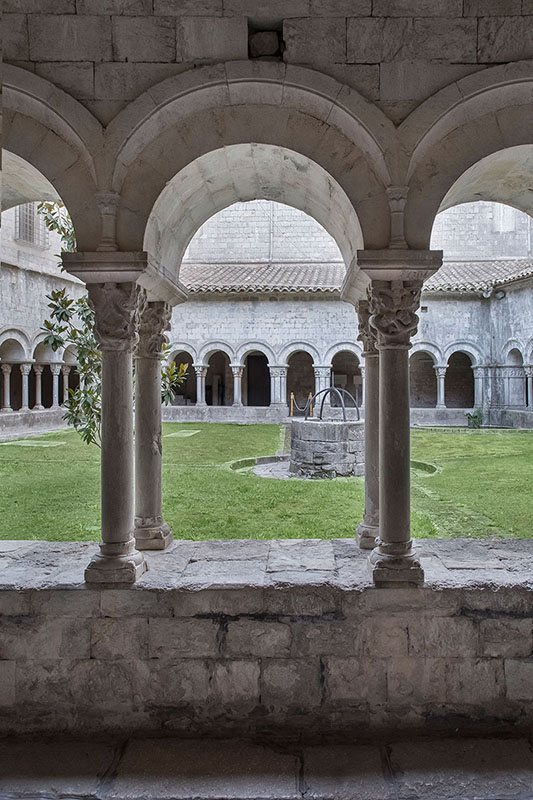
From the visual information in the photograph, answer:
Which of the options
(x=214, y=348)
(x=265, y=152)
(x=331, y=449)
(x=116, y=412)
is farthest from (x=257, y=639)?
(x=214, y=348)

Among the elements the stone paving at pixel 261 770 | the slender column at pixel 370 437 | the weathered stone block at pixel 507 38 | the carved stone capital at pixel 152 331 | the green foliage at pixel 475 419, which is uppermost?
the weathered stone block at pixel 507 38

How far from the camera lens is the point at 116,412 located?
134 inches

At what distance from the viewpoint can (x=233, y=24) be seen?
3.29 meters

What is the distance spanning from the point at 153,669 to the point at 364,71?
3.65 meters

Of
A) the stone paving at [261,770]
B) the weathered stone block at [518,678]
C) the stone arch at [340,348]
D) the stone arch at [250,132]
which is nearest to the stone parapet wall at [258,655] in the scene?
the weathered stone block at [518,678]

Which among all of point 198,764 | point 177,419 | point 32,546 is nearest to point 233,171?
point 32,546

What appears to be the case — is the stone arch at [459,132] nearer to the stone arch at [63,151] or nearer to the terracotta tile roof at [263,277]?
the stone arch at [63,151]

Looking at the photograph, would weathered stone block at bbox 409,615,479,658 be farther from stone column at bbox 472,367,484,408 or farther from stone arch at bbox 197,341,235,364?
stone column at bbox 472,367,484,408

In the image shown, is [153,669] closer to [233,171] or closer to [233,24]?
[233,171]

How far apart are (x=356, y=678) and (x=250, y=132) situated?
10.9 feet

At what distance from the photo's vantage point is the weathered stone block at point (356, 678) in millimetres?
3158

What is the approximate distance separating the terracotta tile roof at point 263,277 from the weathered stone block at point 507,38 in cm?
1665

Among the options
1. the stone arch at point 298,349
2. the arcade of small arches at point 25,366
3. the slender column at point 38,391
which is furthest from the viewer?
the stone arch at point 298,349

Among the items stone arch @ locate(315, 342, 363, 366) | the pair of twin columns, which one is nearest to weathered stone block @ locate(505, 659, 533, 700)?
the pair of twin columns
